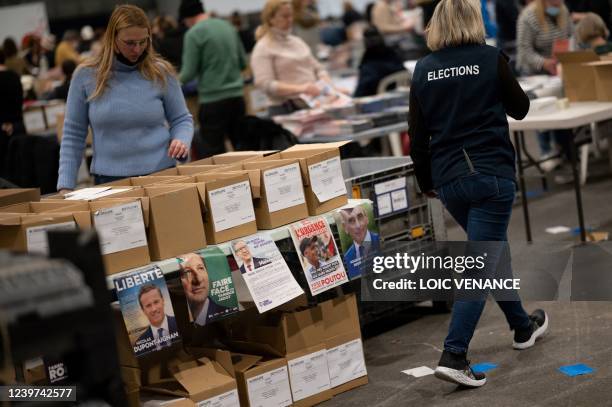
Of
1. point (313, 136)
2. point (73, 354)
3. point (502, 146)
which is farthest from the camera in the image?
point (313, 136)

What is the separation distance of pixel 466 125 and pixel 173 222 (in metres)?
1.18

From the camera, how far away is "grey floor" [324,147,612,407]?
3842mm

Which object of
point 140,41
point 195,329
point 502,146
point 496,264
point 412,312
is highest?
point 140,41

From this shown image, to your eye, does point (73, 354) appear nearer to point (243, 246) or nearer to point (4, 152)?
point (243, 246)

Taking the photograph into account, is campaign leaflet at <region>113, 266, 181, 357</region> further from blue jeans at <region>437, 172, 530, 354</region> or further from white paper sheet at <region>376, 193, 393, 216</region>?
white paper sheet at <region>376, 193, 393, 216</region>

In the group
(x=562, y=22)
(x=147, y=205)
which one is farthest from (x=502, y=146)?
(x=562, y=22)

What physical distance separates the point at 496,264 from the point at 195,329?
1452mm

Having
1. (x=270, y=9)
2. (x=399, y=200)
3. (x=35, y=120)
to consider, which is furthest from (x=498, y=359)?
(x=35, y=120)

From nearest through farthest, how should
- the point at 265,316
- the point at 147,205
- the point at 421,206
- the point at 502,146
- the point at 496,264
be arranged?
the point at 496,264, the point at 147,205, the point at 502,146, the point at 265,316, the point at 421,206

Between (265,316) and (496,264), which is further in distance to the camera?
(265,316)

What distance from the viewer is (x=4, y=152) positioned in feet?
25.8

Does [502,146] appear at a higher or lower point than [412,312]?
higher

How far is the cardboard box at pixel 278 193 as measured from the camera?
390 cm

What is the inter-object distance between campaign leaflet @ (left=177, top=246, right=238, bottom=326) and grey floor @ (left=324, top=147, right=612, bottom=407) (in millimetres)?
714
